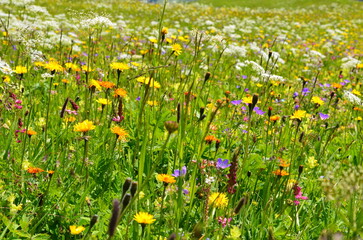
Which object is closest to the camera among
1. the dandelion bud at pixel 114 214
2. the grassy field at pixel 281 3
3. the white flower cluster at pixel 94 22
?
the dandelion bud at pixel 114 214

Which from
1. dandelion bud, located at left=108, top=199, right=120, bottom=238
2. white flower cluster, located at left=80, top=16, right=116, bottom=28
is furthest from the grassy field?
dandelion bud, located at left=108, top=199, right=120, bottom=238

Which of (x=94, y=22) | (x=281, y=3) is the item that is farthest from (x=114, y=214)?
(x=281, y=3)

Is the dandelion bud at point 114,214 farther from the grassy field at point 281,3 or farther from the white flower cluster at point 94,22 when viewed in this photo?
the grassy field at point 281,3

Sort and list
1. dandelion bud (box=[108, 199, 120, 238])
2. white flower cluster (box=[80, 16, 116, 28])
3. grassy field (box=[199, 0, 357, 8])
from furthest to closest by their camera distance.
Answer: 1. grassy field (box=[199, 0, 357, 8])
2. white flower cluster (box=[80, 16, 116, 28])
3. dandelion bud (box=[108, 199, 120, 238])

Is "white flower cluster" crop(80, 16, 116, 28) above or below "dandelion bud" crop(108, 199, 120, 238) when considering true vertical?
above

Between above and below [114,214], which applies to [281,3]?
above

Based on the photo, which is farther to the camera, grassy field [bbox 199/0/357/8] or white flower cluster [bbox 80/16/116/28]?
grassy field [bbox 199/0/357/8]

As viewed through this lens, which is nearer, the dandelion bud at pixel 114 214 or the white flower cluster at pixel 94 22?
the dandelion bud at pixel 114 214

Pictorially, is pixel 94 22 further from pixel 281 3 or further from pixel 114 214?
pixel 281 3

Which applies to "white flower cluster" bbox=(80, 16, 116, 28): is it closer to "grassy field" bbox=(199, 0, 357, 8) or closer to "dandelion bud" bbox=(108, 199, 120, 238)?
"dandelion bud" bbox=(108, 199, 120, 238)

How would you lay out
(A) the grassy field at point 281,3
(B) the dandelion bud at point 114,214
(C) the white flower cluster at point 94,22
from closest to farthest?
(B) the dandelion bud at point 114,214
(C) the white flower cluster at point 94,22
(A) the grassy field at point 281,3

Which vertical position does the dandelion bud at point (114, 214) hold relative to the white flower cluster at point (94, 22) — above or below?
below

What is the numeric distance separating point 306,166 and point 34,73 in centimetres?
308

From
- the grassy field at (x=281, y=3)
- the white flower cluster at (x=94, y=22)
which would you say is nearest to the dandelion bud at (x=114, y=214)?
the white flower cluster at (x=94, y=22)
